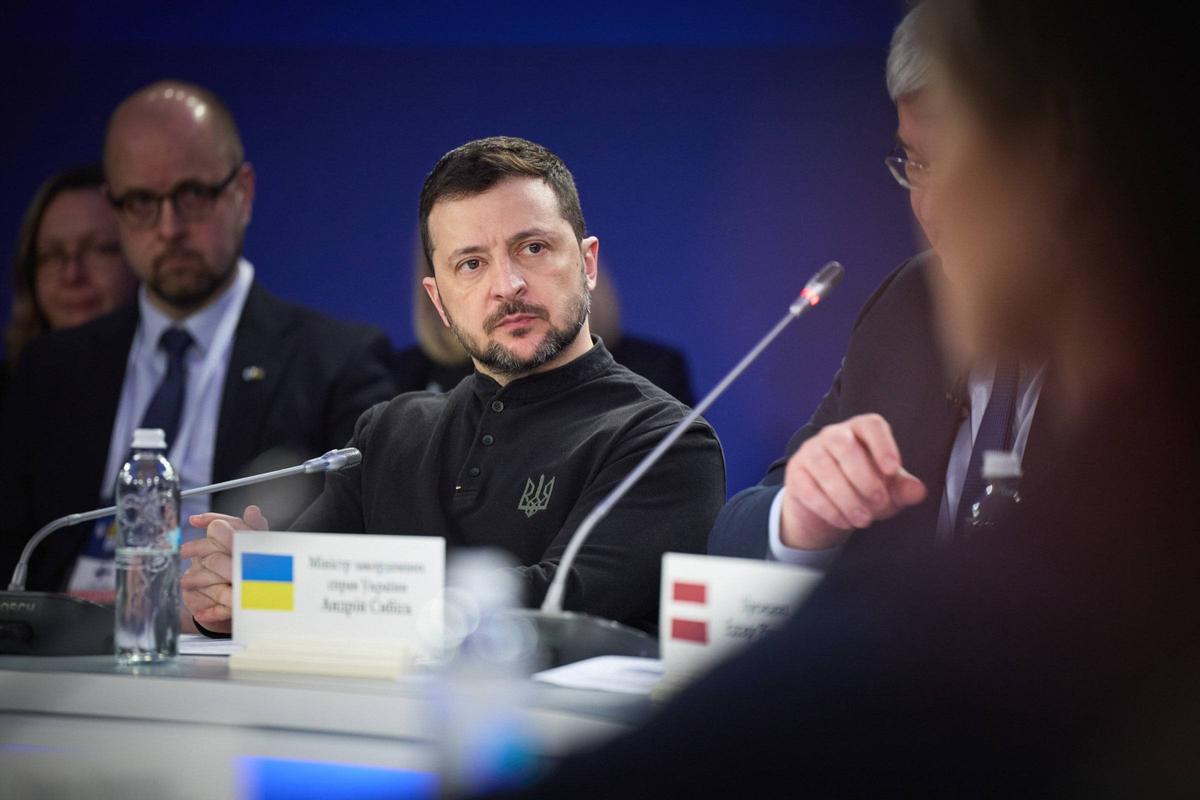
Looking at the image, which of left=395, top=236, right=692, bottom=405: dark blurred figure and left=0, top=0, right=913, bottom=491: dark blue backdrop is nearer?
left=395, top=236, right=692, bottom=405: dark blurred figure

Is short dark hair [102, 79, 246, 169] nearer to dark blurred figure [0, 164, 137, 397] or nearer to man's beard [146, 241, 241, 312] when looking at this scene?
man's beard [146, 241, 241, 312]

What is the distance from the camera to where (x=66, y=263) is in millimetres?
4094

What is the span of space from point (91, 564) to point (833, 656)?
2.83 m

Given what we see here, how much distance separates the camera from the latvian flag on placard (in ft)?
4.17

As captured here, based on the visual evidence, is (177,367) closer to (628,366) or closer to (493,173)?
(628,366)

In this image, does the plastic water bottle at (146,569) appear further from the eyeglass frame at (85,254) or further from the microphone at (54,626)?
the eyeglass frame at (85,254)

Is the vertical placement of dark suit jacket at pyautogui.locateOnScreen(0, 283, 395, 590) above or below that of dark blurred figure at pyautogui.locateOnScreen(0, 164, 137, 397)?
below

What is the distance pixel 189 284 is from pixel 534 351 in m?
1.53

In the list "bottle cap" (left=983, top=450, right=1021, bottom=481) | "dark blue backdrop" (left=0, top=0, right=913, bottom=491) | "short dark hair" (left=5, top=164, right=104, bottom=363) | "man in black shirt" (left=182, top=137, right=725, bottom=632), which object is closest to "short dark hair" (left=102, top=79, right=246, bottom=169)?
"short dark hair" (left=5, top=164, right=104, bottom=363)

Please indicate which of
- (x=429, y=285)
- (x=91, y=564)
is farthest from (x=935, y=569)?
(x=91, y=564)

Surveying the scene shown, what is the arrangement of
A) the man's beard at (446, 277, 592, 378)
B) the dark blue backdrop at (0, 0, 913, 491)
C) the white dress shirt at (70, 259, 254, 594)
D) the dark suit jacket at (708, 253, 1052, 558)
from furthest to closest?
the dark blue backdrop at (0, 0, 913, 491)
the white dress shirt at (70, 259, 254, 594)
the man's beard at (446, 277, 592, 378)
the dark suit jacket at (708, 253, 1052, 558)

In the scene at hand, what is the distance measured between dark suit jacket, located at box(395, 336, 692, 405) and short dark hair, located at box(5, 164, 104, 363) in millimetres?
1253

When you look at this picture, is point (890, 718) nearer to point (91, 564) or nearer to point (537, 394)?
point (537, 394)

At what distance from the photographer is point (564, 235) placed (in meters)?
2.24
